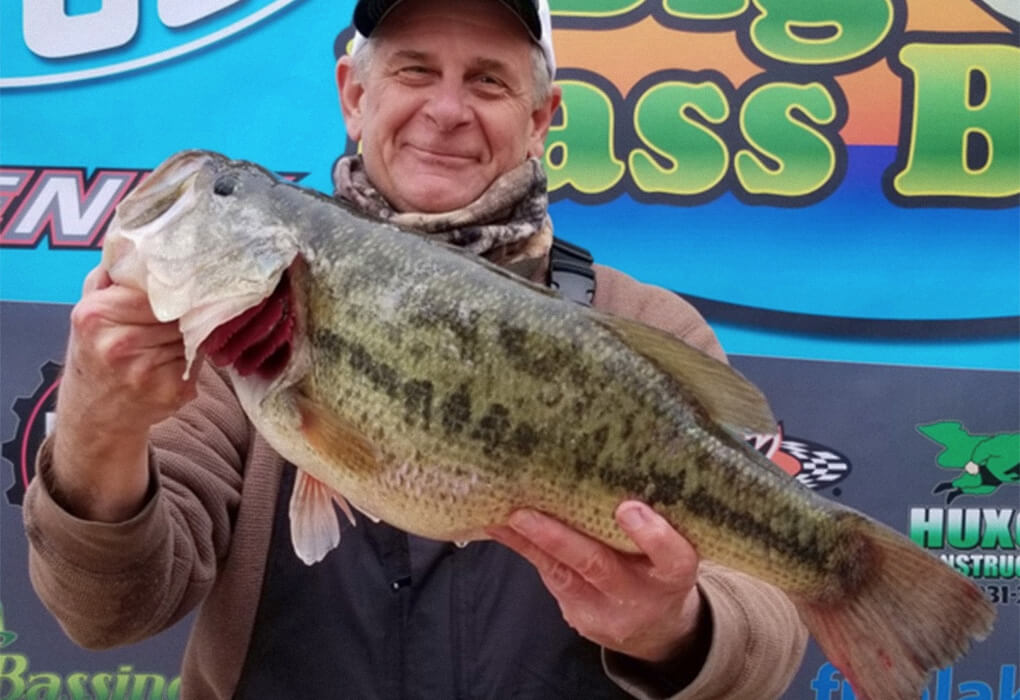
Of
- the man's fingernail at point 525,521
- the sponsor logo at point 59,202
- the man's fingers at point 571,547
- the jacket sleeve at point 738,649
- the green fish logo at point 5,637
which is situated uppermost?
the sponsor logo at point 59,202

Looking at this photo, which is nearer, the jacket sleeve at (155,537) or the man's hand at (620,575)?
the man's hand at (620,575)

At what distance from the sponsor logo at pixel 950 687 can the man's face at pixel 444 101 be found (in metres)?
1.73

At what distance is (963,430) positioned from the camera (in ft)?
8.51

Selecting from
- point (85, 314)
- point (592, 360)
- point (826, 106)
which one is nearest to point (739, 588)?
point (592, 360)

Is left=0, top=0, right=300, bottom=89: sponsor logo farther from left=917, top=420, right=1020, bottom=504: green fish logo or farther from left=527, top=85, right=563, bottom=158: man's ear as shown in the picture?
left=917, top=420, right=1020, bottom=504: green fish logo

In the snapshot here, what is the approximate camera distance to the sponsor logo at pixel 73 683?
257 centimetres

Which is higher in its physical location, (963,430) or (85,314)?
(85,314)

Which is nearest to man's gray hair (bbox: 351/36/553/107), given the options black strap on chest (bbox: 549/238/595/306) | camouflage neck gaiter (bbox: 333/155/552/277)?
camouflage neck gaiter (bbox: 333/155/552/277)

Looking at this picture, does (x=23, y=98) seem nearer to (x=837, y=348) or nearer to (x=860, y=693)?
(x=837, y=348)

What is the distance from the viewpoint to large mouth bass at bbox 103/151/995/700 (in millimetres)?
1232

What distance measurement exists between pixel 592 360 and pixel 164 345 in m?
0.57

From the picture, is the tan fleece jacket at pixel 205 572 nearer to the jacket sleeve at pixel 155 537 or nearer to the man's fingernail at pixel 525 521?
the jacket sleeve at pixel 155 537

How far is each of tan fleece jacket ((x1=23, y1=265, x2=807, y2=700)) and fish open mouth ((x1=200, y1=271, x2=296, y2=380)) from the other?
0.86 ft

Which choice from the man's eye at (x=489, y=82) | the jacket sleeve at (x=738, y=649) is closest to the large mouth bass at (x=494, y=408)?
the jacket sleeve at (x=738, y=649)
